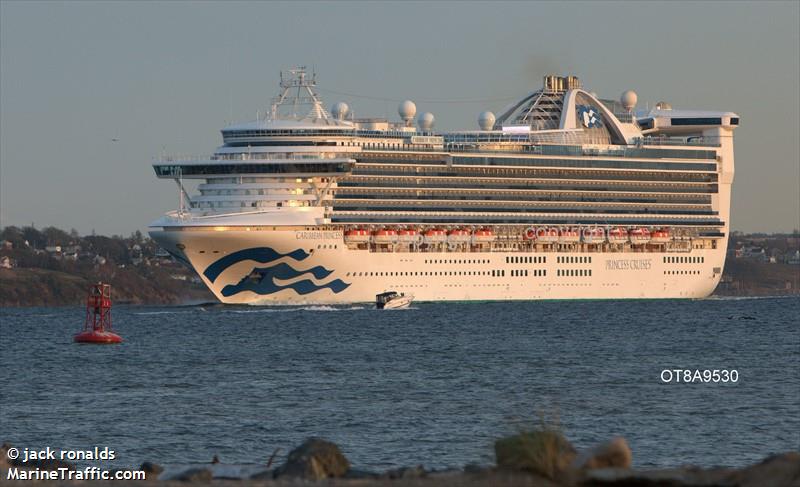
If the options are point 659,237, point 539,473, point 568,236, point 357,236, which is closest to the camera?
point 539,473

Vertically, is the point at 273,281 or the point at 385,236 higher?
the point at 385,236

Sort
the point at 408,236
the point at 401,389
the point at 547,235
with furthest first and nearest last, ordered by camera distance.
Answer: the point at 547,235
the point at 408,236
the point at 401,389

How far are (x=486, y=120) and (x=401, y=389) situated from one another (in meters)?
58.2

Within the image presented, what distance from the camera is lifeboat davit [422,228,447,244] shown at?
3253 inches

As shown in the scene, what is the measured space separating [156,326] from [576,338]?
2167cm

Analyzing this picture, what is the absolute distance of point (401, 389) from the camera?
3597 cm

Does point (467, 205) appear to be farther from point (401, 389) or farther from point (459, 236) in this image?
point (401, 389)

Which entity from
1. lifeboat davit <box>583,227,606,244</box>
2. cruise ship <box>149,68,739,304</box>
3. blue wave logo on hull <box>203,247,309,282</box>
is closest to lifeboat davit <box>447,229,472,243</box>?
cruise ship <box>149,68,739,304</box>

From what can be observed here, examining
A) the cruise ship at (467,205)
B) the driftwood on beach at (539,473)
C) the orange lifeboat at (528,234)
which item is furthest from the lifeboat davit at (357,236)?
the driftwood on beach at (539,473)

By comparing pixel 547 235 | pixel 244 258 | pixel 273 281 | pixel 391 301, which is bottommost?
pixel 391 301

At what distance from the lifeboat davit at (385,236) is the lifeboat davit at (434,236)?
2008 mm

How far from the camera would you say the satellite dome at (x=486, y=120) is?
3664 inches

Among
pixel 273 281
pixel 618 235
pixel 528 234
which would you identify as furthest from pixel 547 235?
pixel 273 281

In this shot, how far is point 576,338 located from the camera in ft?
178
